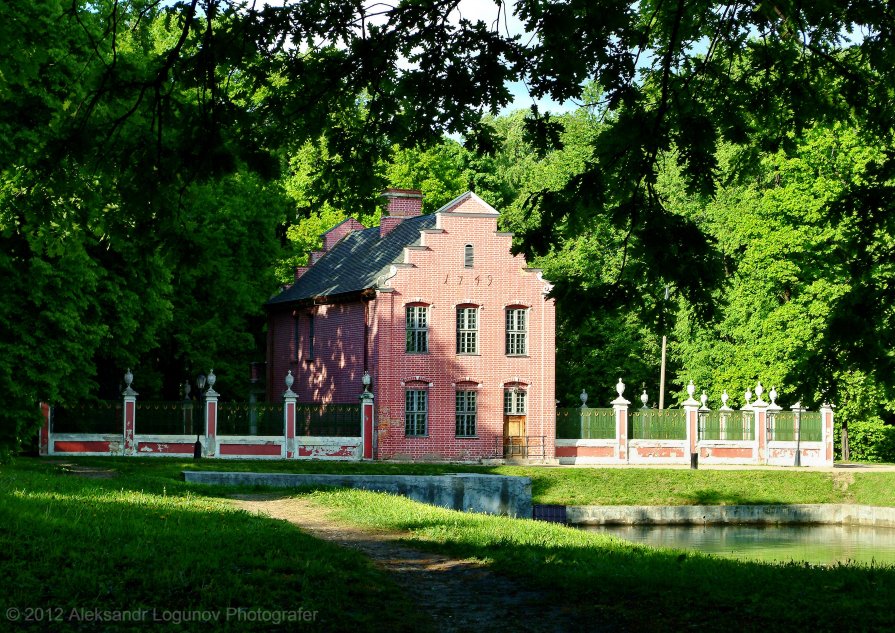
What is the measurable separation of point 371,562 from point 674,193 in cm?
4023

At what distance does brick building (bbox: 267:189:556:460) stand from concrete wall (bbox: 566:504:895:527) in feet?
20.8

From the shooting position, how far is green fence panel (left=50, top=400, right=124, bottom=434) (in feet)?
125

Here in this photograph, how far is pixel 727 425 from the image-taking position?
45.9 metres

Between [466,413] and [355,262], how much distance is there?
324 inches

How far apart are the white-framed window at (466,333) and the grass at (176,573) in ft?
87.2

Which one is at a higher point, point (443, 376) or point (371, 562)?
point (443, 376)

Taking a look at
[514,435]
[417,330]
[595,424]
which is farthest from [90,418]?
[595,424]

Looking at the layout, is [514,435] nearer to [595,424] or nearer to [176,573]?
[595,424]

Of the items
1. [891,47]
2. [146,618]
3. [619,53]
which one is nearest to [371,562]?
[146,618]

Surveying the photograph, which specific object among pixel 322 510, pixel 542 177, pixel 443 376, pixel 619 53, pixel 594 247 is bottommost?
pixel 322 510

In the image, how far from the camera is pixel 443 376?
4247 centimetres

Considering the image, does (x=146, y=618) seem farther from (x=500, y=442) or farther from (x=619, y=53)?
(x=500, y=442)

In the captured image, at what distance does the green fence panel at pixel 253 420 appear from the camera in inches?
1585

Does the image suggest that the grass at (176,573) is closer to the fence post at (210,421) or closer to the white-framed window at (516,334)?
the fence post at (210,421)
